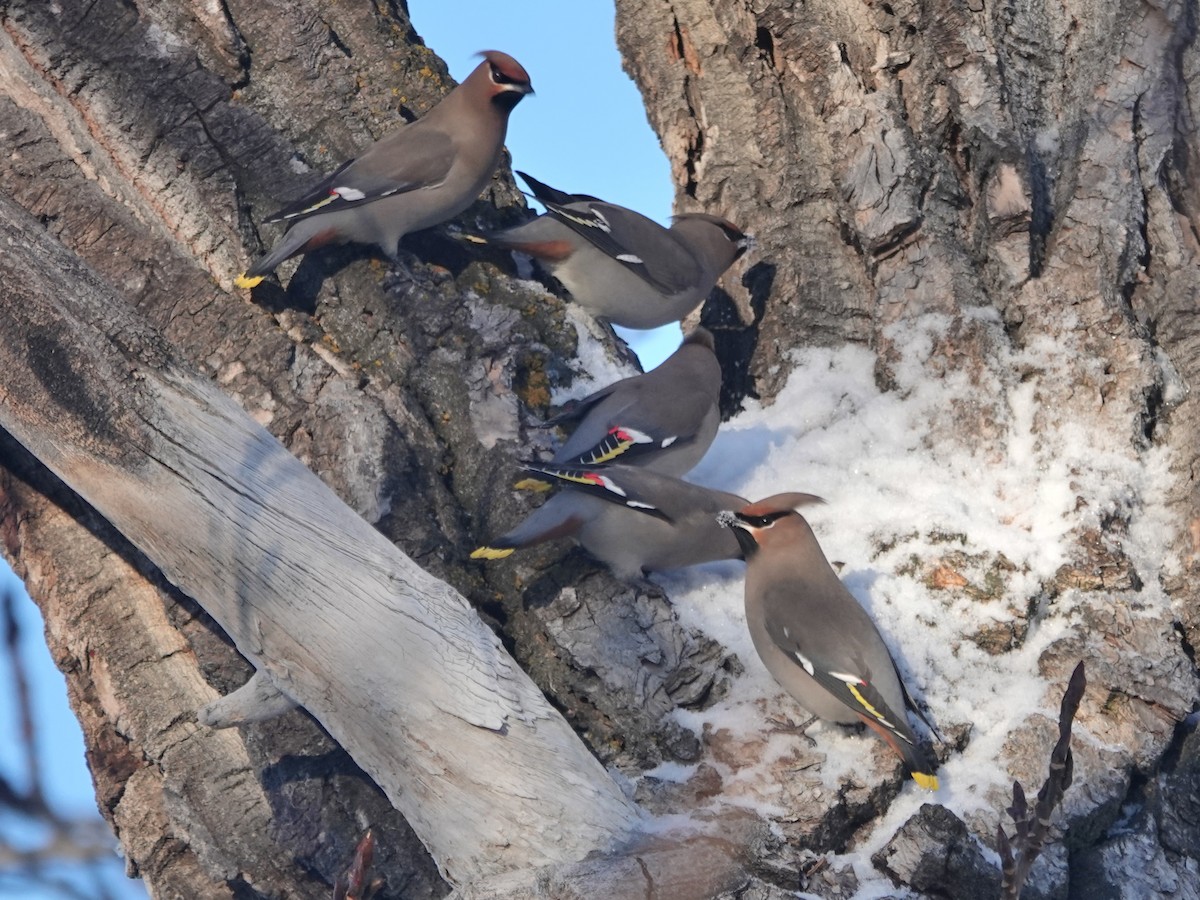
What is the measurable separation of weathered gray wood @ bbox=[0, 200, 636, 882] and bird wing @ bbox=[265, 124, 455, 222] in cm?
110

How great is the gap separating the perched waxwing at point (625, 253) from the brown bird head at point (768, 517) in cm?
100

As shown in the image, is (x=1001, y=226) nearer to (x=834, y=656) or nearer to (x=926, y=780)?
(x=834, y=656)

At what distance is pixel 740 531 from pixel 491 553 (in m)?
0.91

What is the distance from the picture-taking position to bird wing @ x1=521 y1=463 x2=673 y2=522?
11.6 ft

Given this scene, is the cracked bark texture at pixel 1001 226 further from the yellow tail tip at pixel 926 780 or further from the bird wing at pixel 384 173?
the bird wing at pixel 384 173

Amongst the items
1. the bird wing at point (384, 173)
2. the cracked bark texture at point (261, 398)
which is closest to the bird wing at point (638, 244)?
the bird wing at point (384, 173)

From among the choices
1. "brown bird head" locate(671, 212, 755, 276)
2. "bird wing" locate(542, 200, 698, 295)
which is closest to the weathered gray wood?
"brown bird head" locate(671, 212, 755, 276)

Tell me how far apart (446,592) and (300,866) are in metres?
0.87

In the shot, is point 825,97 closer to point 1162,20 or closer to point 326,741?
point 1162,20

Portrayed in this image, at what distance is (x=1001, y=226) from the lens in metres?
3.78

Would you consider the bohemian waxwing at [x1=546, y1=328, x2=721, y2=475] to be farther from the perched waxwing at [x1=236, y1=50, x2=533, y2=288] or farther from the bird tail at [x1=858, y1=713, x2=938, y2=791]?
the bird tail at [x1=858, y1=713, x2=938, y2=791]

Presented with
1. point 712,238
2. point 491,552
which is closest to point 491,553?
point 491,552

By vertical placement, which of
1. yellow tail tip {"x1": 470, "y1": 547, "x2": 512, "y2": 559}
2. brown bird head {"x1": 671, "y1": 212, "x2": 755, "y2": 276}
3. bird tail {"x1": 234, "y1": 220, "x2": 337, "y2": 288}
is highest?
brown bird head {"x1": 671, "y1": 212, "x2": 755, "y2": 276}

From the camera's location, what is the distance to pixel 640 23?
453 centimetres
